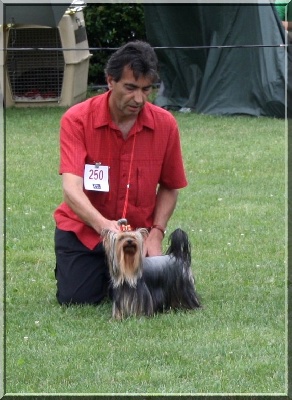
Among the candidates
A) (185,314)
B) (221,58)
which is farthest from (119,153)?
(221,58)

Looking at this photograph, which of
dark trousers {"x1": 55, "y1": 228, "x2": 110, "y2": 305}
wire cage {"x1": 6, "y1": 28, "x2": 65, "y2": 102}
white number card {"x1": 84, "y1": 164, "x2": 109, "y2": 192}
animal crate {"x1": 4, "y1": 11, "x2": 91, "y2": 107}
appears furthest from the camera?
wire cage {"x1": 6, "y1": 28, "x2": 65, "y2": 102}

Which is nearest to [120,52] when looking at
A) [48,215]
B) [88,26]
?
[48,215]

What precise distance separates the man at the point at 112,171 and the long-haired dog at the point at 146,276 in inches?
5.6

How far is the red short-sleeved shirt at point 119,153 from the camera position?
5.51m

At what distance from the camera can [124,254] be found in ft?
17.0

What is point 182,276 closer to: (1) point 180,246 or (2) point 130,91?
(1) point 180,246

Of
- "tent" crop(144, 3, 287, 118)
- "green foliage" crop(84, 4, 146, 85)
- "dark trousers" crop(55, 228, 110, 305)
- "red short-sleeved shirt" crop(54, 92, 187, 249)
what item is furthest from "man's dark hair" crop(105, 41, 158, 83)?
"green foliage" crop(84, 4, 146, 85)

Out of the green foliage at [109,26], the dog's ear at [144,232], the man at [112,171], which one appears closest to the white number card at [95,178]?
the man at [112,171]

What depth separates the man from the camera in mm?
5277

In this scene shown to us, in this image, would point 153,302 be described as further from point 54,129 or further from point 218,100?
point 218,100

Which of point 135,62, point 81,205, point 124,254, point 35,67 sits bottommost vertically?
point 35,67

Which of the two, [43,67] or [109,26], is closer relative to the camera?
[43,67]

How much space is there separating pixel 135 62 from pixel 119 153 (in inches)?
22.9

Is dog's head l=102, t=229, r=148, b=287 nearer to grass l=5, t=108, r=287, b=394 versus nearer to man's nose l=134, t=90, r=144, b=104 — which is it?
grass l=5, t=108, r=287, b=394
